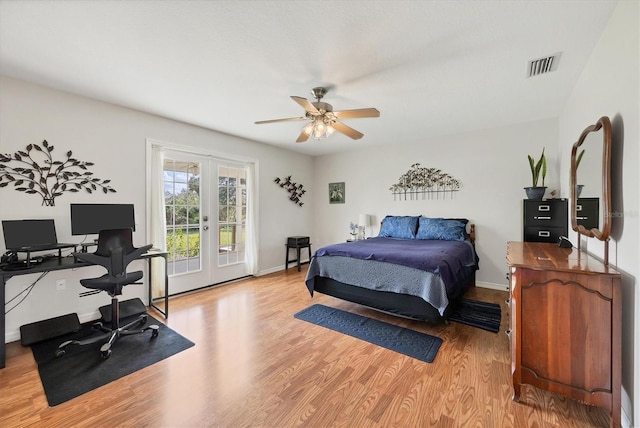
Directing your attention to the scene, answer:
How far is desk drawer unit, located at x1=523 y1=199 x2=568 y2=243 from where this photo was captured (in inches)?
115

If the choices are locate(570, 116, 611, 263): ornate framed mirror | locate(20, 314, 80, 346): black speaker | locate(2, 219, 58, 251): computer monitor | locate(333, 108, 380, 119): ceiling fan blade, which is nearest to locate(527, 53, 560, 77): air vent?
locate(570, 116, 611, 263): ornate framed mirror

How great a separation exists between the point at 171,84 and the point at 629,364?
382cm

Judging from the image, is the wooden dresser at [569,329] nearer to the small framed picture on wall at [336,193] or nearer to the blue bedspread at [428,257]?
the blue bedspread at [428,257]

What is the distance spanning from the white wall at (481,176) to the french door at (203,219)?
2394 mm

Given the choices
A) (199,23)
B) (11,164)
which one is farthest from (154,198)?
(199,23)

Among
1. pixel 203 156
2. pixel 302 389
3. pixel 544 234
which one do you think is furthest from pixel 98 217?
pixel 544 234

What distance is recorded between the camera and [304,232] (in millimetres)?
5754

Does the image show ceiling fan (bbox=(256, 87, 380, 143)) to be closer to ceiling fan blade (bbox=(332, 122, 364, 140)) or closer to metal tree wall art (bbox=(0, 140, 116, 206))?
ceiling fan blade (bbox=(332, 122, 364, 140))

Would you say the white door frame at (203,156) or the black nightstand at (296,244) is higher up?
the white door frame at (203,156)

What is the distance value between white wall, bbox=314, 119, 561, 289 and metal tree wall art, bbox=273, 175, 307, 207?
1249 millimetres

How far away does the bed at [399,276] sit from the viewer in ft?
8.20

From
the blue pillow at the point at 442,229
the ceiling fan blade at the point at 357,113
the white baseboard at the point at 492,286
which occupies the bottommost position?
the white baseboard at the point at 492,286

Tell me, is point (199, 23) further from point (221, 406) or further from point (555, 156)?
point (555, 156)

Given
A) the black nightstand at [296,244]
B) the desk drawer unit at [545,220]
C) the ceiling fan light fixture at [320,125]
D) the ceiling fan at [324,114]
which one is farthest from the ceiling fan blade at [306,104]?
the black nightstand at [296,244]
